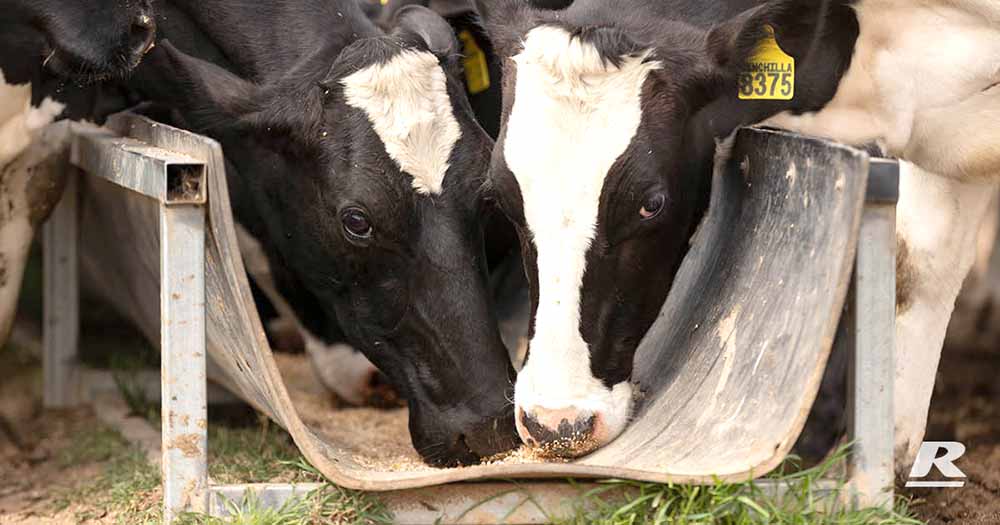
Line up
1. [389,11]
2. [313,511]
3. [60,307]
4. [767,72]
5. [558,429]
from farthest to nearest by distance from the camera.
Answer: [60,307] < [389,11] < [767,72] < [558,429] < [313,511]

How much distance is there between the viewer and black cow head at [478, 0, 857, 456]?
3.62 m

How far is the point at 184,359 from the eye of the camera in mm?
3346

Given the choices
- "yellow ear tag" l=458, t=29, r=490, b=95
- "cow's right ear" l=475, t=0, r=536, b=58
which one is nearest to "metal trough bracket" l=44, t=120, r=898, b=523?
"cow's right ear" l=475, t=0, r=536, b=58

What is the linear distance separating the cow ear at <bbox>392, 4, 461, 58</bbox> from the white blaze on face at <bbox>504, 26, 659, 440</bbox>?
2.46 feet

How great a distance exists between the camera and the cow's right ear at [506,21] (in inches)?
160

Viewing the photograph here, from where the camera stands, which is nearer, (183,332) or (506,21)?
(183,332)

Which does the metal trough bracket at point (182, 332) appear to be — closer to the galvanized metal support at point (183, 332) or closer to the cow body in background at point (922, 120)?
the galvanized metal support at point (183, 332)

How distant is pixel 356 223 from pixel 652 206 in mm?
916

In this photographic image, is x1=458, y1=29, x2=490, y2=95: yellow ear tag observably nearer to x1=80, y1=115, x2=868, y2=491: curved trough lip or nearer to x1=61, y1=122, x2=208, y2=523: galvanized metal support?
x1=80, y1=115, x2=868, y2=491: curved trough lip

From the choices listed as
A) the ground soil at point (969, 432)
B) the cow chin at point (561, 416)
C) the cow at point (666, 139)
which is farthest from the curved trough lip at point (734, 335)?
the ground soil at point (969, 432)

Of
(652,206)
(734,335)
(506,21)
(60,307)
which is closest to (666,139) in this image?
(652,206)

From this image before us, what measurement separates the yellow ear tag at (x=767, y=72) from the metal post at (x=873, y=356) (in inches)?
36.8

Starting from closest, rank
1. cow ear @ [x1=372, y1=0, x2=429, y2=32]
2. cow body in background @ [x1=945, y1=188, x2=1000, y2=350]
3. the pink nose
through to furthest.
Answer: the pink nose, cow ear @ [x1=372, y1=0, x2=429, y2=32], cow body in background @ [x1=945, y1=188, x2=1000, y2=350]

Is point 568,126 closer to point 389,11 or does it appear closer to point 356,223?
point 356,223
